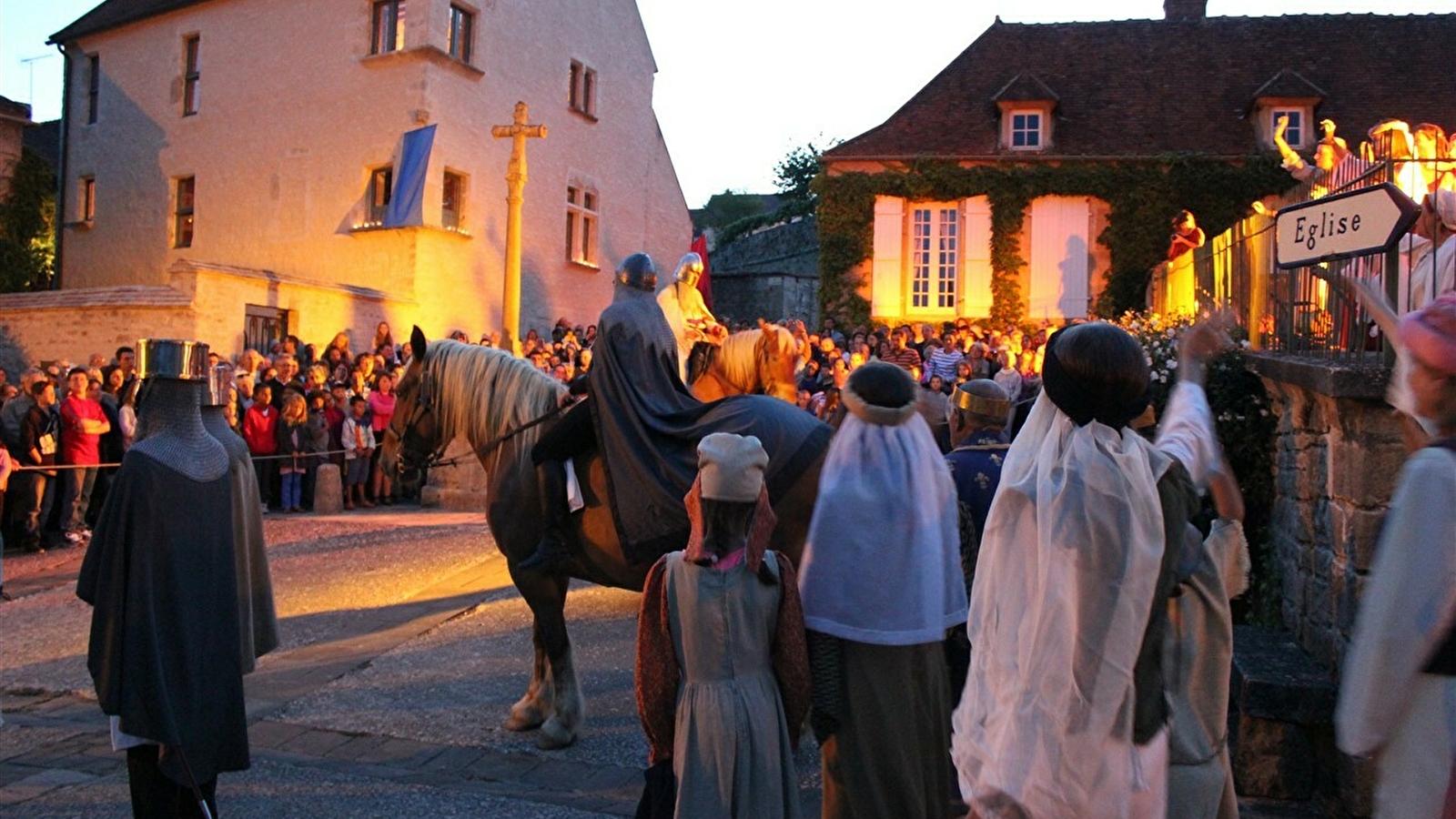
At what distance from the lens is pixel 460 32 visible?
24641 mm

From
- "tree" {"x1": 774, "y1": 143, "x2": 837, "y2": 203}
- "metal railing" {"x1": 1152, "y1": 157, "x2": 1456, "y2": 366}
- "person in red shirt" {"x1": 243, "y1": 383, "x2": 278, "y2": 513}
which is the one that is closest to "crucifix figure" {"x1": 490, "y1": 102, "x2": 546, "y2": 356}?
"person in red shirt" {"x1": 243, "y1": 383, "x2": 278, "y2": 513}

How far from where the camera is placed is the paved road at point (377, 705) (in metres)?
5.33

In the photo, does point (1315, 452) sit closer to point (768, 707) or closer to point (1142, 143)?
point (768, 707)

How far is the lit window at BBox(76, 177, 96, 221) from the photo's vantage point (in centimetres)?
2984

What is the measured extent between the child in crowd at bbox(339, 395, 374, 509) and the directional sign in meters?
12.4

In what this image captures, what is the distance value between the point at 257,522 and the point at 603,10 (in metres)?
26.8

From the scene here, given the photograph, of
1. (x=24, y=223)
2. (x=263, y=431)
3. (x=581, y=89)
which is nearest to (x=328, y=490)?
(x=263, y=431)

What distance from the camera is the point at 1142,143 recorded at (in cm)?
2484

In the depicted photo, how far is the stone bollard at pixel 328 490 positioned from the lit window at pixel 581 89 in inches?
614

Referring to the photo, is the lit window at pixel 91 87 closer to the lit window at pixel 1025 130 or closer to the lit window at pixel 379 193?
the lit window at pixel 379 193

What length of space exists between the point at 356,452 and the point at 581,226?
14.6m

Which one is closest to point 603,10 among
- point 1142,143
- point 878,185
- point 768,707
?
point 878,185

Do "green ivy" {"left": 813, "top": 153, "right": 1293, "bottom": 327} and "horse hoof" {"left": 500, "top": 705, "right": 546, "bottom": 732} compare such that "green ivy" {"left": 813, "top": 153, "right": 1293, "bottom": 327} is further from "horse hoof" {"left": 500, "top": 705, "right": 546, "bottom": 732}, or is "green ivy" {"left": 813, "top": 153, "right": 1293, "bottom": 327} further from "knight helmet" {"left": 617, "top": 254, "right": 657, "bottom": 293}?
"horse hoof" {"left": 500, "top": 705, "right": 546, "bottom": 732}

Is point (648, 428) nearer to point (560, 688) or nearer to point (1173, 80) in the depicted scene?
point (560, 688)
